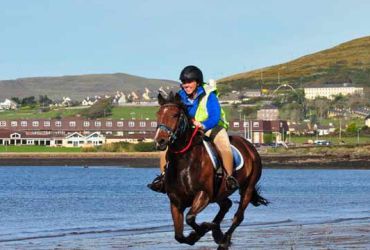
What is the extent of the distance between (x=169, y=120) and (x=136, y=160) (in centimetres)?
12817

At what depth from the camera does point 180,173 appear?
1662 cm

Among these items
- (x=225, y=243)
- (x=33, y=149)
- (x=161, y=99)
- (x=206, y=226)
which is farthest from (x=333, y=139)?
(x=161, y=99)

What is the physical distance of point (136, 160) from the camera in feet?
472

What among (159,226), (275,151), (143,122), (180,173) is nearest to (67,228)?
(159,226)

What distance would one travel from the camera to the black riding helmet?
1709 cm

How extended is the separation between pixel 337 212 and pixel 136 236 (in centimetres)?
1156

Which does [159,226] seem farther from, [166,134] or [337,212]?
[166,134]

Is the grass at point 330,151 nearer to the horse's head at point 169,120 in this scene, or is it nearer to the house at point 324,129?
the house at point 324,129

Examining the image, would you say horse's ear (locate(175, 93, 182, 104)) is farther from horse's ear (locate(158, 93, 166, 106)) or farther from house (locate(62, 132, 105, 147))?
house (locate(62, 132, 105, 147))

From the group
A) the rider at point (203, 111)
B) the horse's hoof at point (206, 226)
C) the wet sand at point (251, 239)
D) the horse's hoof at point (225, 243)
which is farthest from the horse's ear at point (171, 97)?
the wet sand at point (251, 239)

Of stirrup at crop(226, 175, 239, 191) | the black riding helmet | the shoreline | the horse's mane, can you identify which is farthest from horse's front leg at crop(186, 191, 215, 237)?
the shoreline

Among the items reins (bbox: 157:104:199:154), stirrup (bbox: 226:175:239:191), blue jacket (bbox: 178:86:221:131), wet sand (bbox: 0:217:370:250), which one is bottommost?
wet sand (bbox: 0:217:370:250)

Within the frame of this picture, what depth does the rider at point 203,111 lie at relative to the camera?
17141 millimetres

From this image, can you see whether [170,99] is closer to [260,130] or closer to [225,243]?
[225,243]
